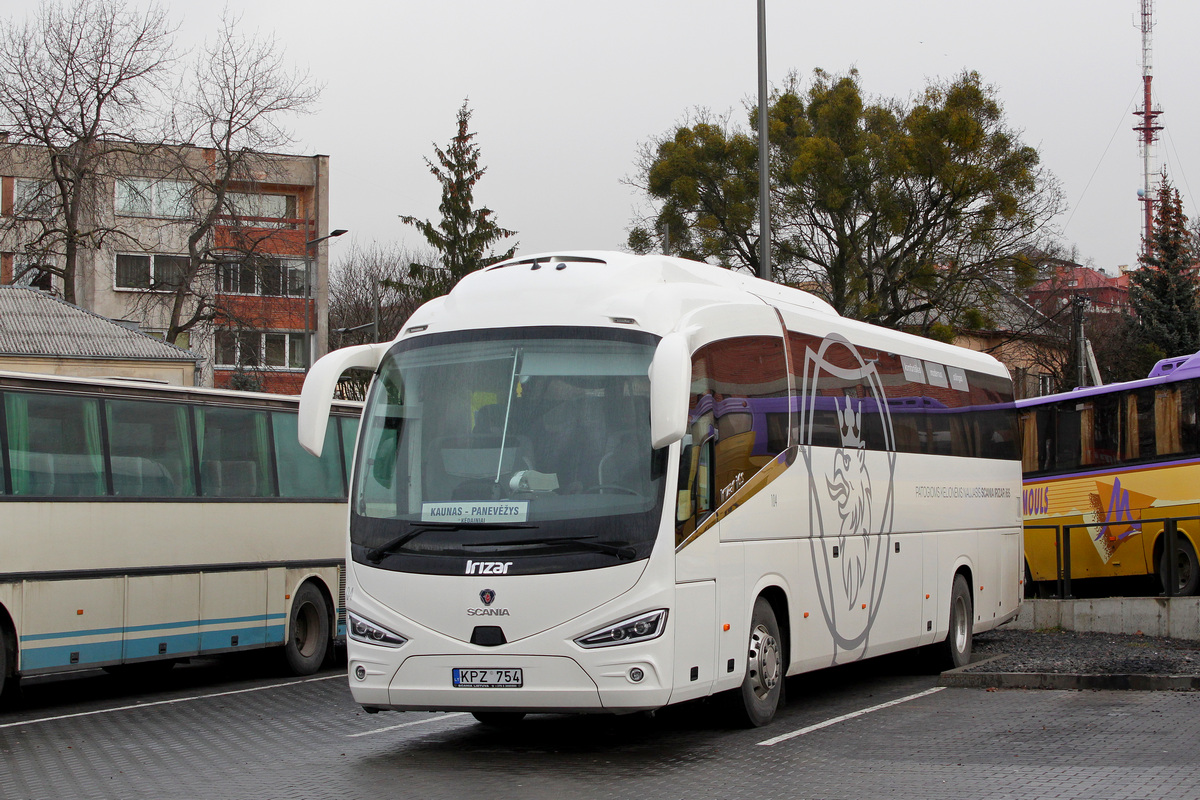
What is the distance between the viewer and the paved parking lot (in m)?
8.51

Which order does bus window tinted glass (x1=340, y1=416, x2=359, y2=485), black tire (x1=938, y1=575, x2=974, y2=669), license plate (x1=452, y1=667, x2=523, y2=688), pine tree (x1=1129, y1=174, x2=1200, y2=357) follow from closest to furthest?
license plate (x1=452, y1=667, x2=523, y2=688), black tire (x1=938, y1=575, x2=974, y2=669), bus window tinted glass (x1=340, y1=416, x2=359, y2=485), pine tree (x1=1129, y1=174, x2=1200, y2=357)

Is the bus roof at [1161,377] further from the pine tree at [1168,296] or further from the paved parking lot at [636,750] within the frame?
the pine tree at [1168,296]

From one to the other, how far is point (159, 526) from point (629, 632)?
7.29 meters

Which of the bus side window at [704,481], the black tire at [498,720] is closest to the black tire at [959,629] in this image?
the black tire at [498,720]

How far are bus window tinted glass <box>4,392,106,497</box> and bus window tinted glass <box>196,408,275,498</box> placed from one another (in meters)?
1.60

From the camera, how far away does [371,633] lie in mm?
9617

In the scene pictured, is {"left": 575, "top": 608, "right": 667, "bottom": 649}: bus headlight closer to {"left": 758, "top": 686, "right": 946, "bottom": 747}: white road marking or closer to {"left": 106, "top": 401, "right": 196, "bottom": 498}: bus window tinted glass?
{"left": 758, "top": 686, "right": 946, "bottom": 747}: white road marking

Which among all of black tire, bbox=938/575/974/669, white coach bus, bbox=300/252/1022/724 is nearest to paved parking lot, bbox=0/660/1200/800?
white coach bus, bbox=300/252/1022/724

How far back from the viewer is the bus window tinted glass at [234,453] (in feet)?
50.8

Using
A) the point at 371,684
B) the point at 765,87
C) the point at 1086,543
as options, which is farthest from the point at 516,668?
the point at 1086,543

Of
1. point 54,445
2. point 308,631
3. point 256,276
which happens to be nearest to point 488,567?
point 54,445

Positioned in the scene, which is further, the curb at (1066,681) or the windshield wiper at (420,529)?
the curb at (1066,681)

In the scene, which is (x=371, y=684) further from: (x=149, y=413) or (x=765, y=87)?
(x=765, y=87)

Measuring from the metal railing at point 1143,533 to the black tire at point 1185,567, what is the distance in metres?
0.14
